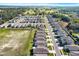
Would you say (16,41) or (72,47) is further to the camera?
(16,41)

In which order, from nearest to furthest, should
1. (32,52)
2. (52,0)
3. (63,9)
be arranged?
(32,52) < (52,0) < (63,9)

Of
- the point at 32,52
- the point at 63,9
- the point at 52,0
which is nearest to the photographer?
the point at 32,52

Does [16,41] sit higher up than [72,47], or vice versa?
[16,41]

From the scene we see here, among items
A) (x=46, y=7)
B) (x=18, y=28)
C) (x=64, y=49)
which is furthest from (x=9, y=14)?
(x=64, y=49)

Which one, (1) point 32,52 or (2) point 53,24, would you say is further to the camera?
(2) point 53,24

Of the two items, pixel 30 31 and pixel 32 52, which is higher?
pixel 30 31

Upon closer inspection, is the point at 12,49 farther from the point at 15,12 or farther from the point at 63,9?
the point at 63,9

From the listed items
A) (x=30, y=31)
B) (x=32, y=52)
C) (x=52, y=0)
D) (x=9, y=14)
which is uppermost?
(x=52, y=0)
